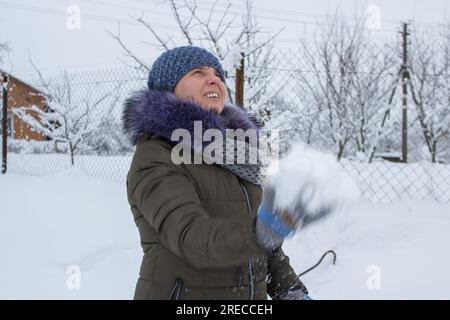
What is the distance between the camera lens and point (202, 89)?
1511 mm

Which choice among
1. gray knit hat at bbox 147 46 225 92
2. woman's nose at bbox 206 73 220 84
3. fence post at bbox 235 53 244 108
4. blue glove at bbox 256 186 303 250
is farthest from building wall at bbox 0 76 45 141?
blue glove at bbox 256 186 303 250

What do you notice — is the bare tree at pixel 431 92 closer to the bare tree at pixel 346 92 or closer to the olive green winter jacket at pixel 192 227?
the bare tree at pixel 346 92

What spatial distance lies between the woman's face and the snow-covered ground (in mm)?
1584

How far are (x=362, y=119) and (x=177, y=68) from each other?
9.92 meters

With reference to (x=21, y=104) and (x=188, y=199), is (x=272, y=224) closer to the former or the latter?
(x=188, y=199)

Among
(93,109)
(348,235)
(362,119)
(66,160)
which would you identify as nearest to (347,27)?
(362,119)

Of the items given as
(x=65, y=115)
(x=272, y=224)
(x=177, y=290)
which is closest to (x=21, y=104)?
(x=65, y=115)

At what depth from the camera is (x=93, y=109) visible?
8523 millimetres

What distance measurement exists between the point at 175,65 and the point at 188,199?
0.60m

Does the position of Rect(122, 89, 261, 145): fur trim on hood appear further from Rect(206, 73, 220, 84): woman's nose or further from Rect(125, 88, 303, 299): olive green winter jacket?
Rect(206, 73, 220, 84): woman's nose

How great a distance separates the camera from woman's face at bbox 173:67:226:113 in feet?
4.89

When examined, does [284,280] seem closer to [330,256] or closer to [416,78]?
[330,256]
